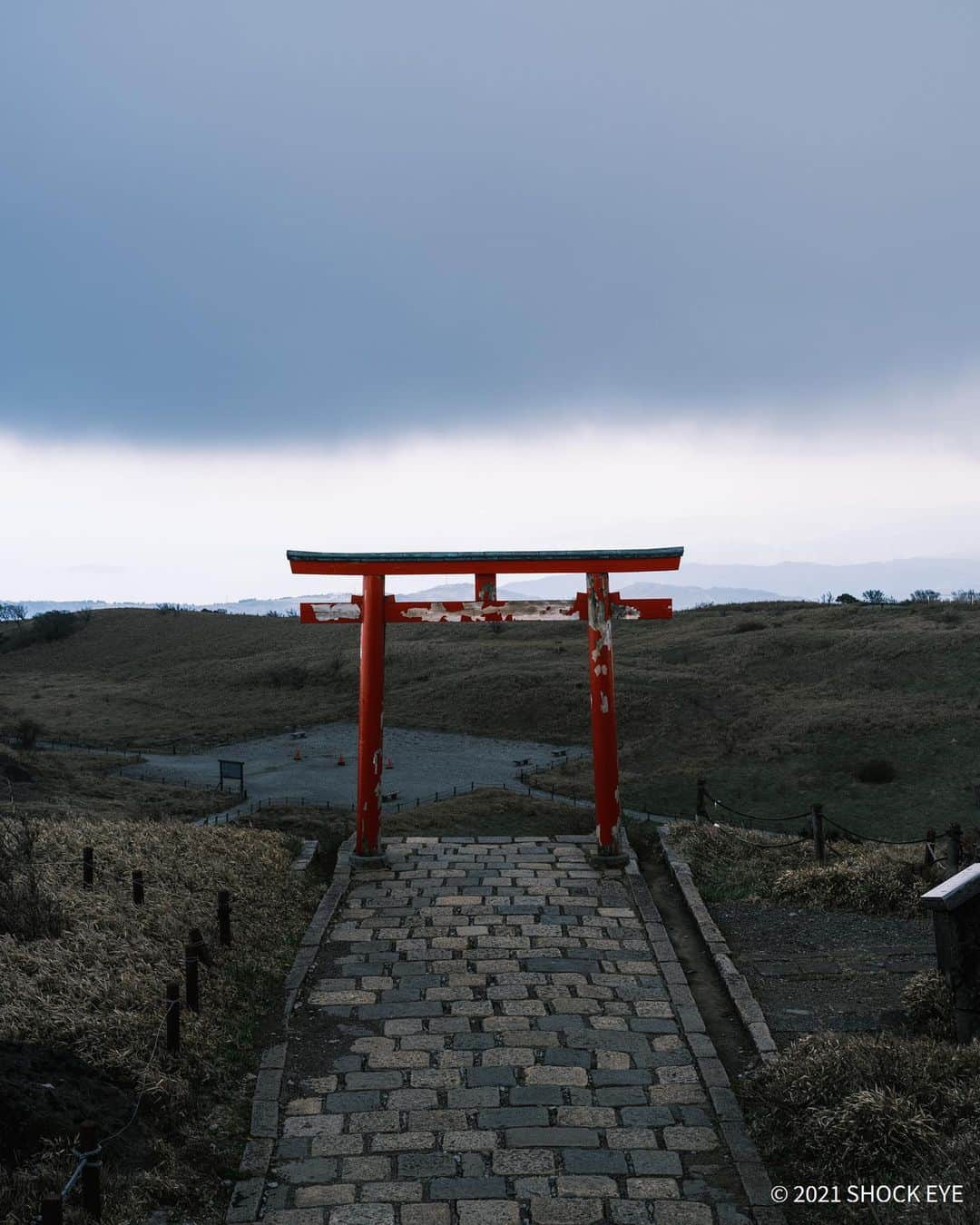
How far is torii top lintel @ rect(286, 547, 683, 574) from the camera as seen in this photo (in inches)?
507

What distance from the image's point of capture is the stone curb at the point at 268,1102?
228 inches

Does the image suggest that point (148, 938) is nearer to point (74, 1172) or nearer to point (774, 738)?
point (74, 1172)

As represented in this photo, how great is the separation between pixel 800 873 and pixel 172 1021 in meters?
8.37

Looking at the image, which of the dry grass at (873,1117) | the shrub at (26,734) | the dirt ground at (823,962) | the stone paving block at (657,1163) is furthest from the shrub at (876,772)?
the shrub at (26,734)

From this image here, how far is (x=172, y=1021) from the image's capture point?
723 centimetres

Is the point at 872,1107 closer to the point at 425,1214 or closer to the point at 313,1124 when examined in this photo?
the point at 425,1214

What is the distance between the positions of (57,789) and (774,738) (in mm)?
20730

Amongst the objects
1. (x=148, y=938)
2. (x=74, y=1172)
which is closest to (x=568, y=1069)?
(x=74, y=1172)

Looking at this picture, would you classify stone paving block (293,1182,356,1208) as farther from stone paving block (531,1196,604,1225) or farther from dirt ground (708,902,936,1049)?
dirt ground (708,902,936,1049)

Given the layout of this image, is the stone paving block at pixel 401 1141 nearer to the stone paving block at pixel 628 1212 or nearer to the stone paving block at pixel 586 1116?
the stone paving block at pixel 586 1116

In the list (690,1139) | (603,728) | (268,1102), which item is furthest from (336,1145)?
(603,728)

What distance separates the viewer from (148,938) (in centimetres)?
905

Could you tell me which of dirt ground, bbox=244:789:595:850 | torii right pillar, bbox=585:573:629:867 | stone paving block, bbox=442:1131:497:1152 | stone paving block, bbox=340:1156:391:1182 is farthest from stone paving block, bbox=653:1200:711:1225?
dirt ground, bbox=244:789:595:850

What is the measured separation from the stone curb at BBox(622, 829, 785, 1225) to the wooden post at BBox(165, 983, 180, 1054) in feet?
13.6
